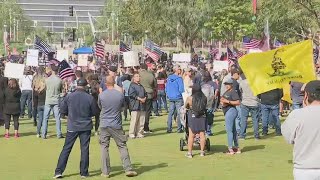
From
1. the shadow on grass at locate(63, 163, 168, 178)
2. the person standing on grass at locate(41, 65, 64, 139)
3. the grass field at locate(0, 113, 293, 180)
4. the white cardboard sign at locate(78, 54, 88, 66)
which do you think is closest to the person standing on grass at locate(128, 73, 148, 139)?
the grass field at locate(0, 113, 293, 180)

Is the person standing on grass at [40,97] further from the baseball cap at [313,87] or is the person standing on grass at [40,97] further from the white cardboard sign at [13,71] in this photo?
the baseball cap at [313,87]

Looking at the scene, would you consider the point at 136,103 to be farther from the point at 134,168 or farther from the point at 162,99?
the point at 162,99

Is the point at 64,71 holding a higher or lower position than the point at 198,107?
higher

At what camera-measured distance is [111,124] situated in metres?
10.8

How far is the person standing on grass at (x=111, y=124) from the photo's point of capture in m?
10.8

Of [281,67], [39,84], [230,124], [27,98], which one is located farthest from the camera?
[27,98]

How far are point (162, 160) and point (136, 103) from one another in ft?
11.7

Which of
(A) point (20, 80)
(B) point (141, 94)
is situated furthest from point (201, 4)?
(B) point (141, 94)

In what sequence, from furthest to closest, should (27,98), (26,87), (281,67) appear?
(27,98), (26,87), (281,67)

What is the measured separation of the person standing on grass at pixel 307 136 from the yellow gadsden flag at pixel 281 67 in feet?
15.2

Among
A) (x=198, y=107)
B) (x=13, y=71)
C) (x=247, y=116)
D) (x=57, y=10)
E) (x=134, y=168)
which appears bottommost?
(x=134, y=168)

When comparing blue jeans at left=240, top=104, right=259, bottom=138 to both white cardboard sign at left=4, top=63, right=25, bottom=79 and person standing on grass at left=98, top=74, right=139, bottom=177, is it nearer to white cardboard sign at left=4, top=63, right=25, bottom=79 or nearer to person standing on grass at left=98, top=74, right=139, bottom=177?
person standing on grass at left=98, top=74, right=139, bottom=177

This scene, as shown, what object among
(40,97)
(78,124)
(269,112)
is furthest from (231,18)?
(78,124)

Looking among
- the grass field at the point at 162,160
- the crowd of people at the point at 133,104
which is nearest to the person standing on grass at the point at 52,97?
the crowd of people at the point at 133,104
